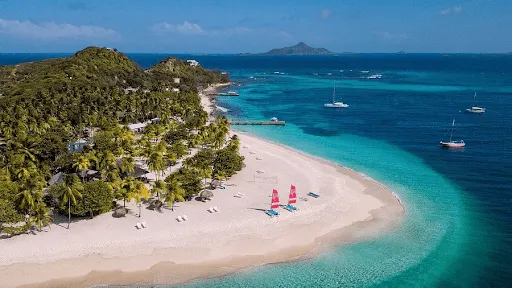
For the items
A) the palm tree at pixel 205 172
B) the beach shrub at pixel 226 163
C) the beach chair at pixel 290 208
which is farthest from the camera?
the beach shrub at pixel 226 163

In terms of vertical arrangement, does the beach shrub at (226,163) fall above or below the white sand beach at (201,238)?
above

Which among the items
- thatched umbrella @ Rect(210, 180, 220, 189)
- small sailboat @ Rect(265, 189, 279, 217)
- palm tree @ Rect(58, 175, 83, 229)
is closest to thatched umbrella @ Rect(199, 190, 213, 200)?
thatched umbrella @ Rect(210, 180, 220, 189)

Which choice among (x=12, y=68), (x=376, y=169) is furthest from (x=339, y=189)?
(x=12, y=68)

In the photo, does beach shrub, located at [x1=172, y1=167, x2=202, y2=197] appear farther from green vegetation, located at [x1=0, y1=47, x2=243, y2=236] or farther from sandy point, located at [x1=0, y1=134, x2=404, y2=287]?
sandy point, located at [x1=0, y1=134, x2=404, y2=287]

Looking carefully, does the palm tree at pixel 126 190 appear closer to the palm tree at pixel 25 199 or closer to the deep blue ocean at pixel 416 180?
the palm tree at pixel 25 199

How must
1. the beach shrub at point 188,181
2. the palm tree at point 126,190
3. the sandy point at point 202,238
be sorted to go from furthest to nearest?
the beach shrub at point 188,181, the palm tree at point 126,190, the sandy point at point 202,238

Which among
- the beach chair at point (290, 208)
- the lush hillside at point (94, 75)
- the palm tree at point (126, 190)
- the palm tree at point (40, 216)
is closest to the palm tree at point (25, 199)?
the palm tree at point (40, 216)

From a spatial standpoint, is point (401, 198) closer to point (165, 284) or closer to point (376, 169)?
point (376, 169)
